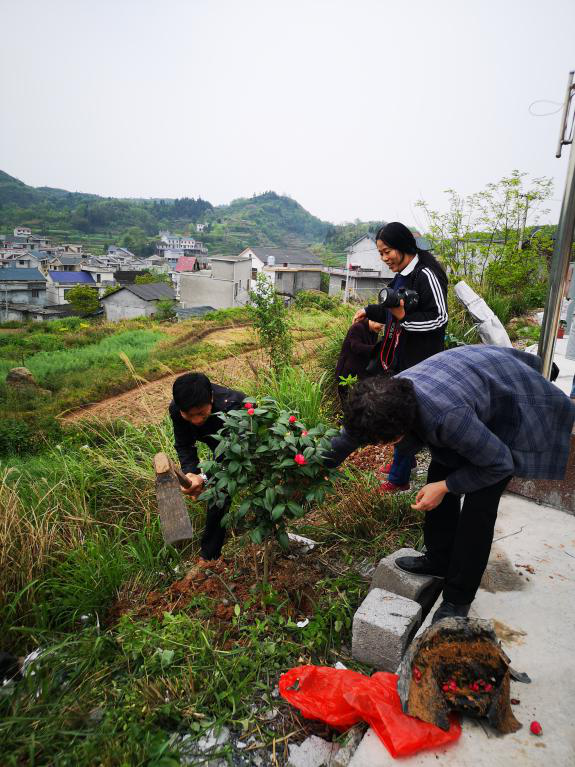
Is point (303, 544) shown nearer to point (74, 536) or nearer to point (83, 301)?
point (74, 536)

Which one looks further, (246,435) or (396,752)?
(246,435)

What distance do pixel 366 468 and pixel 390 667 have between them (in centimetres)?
192

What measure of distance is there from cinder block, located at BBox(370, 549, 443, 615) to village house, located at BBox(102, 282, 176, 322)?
41.5 meters

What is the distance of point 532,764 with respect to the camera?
135 centimetres

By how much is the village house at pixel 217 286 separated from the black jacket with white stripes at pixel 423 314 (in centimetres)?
3904

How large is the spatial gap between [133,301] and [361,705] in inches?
1762

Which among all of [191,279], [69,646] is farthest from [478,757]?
[191,279]

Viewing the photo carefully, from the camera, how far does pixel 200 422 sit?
246 centimetres

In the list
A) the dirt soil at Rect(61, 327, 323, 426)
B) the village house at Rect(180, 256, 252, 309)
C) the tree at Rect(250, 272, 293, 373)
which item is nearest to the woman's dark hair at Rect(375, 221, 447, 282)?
the dirt soil at Rect(61, 327, 323, 426)

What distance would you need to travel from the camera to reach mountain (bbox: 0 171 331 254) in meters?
99.5

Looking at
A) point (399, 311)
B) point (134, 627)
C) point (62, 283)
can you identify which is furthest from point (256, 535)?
point (62, 283)

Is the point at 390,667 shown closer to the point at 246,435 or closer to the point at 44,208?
the point at 246,435

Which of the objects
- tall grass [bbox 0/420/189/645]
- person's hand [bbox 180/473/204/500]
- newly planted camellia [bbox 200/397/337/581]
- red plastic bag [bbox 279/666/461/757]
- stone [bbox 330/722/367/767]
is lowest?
tall grass [bbox 0/420/189/645]

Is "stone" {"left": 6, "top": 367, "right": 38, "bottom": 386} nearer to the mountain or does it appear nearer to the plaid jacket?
the plaid jacket
